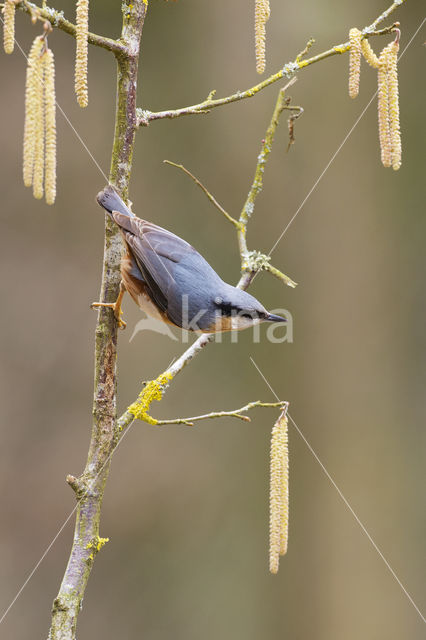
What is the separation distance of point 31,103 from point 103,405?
0.71 metres

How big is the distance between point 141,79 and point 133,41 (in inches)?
77.2

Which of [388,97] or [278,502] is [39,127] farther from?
[278,502]

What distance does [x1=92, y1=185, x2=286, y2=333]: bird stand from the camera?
6.22ft

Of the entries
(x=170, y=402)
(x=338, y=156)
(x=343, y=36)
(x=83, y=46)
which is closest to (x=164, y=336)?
(x=170, y=402)

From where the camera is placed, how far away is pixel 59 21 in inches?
48.4

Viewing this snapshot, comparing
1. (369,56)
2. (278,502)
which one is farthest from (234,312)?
(369,56)

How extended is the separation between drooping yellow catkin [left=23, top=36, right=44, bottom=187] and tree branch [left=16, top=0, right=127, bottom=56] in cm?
8

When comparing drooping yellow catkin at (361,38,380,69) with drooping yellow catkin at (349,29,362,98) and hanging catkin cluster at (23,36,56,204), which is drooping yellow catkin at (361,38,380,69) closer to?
drooping yellow catkin at (349,29,362,98)

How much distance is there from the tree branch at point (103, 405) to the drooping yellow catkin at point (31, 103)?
16.8 inches

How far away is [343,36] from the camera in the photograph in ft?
10.8

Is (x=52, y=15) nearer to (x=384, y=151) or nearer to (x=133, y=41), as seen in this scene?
(x=133, y=41)

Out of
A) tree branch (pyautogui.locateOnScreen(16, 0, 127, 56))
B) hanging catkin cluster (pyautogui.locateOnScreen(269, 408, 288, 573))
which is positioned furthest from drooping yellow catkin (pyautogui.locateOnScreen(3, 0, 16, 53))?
hanging catkin cluster (pyautogui.locateOnScreen(269, 408, 288, 573))

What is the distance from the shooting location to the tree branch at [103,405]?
1339 mm

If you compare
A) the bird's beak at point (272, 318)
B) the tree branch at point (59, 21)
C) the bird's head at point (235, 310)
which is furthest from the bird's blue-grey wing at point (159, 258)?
the tree branch at point (59, 21)
